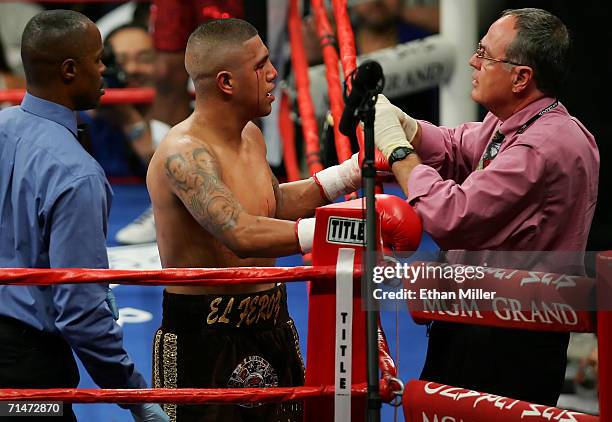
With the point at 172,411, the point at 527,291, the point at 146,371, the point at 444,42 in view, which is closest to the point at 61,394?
the point at 172,411

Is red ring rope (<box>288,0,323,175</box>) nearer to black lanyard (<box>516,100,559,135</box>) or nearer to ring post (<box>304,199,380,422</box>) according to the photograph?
black lanyard (<box>516,100,559,135</box>)

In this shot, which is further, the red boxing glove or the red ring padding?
the red boxing glove

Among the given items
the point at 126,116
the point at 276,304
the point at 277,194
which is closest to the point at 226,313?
the point at 276,304

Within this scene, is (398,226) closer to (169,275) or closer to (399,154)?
(399,154)

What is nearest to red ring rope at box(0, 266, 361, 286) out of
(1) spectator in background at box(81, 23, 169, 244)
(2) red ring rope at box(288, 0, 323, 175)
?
(2) red ring rope at box(288, 0, 323, 175)

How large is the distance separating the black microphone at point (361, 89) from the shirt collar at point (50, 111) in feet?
2.21

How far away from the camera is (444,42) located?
Result: 5922 mm

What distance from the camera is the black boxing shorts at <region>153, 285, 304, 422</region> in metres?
2.64

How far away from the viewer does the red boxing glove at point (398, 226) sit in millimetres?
2381

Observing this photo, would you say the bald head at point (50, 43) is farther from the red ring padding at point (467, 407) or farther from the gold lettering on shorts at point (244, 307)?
the red ring padding at point (467, 407)

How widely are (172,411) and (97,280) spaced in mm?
530

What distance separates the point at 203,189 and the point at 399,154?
19.1 inches

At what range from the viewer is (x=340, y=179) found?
2971mm

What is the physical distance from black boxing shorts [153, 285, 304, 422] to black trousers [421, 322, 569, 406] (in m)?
0.44
